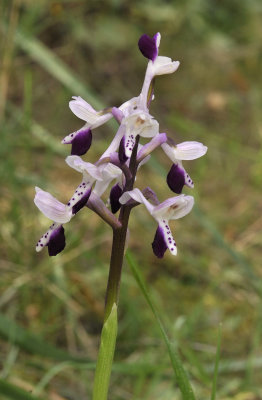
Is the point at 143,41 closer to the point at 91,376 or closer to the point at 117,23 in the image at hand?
the point at 91,376

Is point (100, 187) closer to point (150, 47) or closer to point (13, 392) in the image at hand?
point (150, 47)

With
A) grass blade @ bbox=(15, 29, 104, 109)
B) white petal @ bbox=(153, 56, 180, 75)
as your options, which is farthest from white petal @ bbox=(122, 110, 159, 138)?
grass blade @ bbox=(15, 29, 104, 109)

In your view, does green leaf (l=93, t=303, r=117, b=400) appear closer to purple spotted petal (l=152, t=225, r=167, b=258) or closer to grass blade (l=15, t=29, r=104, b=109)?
purple spotted petal (l=152, t=225, r=167, b=258)

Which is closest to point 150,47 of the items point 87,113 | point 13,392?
point 87,113

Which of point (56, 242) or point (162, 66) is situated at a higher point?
point (162, 66)

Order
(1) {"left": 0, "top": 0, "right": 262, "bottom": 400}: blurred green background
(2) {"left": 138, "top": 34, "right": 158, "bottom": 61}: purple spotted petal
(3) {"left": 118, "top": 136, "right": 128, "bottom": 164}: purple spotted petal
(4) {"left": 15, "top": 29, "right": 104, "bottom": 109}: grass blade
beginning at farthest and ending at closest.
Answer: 1. (4) {"left": 15, "top": 29, "right": 104, "bottom": 109}: grass blade
2. (1) {"left": 0, "top": 0, "right": 262, "bottom": 400}: blurred green background
3. (2) {"left": 138, "top": 34, "right": 158, "bottom": 61}: purple spotted petal
4. (3) {"left": 118, "top": 136, "right": 128, "bottom": 164}: purple spotted petal

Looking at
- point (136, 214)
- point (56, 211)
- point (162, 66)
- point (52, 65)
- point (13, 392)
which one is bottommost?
point (13, 392)

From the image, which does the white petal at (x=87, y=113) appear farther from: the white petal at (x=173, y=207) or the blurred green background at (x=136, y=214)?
the blurred green background at (x=136, y=214)

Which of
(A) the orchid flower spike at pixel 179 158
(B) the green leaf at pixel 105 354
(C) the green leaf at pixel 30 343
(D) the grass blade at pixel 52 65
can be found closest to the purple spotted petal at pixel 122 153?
(A) the orchid flower spike at pixel 179 158

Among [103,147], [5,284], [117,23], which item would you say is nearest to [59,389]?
[5,284]
